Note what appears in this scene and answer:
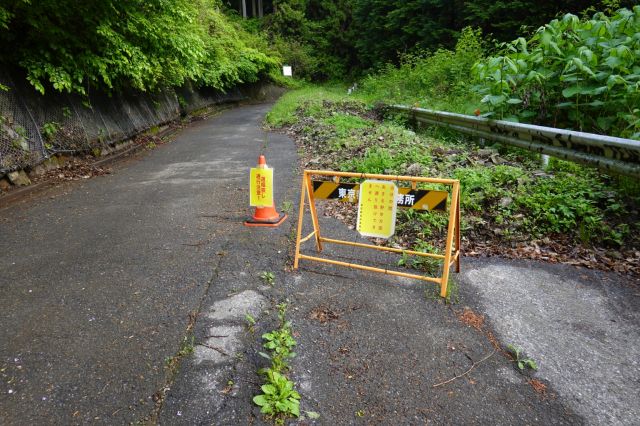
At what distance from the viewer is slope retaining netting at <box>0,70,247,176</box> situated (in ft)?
20.0

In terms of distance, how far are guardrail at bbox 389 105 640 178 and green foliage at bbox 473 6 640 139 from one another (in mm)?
445

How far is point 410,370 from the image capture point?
2426 mm

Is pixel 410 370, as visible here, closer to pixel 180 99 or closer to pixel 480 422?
pixel 480 422

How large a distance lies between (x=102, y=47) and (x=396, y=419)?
27.7 ft

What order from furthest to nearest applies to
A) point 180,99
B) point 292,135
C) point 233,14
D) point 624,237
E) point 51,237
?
point 233,14
point 180,99
point 292,135
point 51,237
point 624,237

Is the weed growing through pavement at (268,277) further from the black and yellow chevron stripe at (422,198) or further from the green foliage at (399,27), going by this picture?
the green foliage at (399,27)

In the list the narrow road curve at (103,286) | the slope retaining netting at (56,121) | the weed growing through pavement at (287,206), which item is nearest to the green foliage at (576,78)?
the weed growing through pavement at (287,206)

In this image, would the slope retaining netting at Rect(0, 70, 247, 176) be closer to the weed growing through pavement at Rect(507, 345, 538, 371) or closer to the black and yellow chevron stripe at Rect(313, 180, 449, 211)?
the black and yellow chevron stripe at Rect(313, 180, 449, 211)

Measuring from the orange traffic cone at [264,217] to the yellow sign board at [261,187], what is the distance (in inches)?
3.2

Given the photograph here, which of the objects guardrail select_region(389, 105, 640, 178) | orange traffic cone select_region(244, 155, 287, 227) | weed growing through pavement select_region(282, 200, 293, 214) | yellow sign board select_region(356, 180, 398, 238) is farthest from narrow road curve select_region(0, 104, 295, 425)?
guardrail select_region(389, 105, 640, 178)

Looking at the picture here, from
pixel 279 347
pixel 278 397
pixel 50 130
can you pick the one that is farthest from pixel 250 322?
pixel 50 130

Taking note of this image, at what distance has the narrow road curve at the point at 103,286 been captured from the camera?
223 centimetres

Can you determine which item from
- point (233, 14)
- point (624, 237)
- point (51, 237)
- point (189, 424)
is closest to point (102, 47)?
point (51, 237)

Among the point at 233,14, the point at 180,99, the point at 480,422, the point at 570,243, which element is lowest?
the point at 480,422
